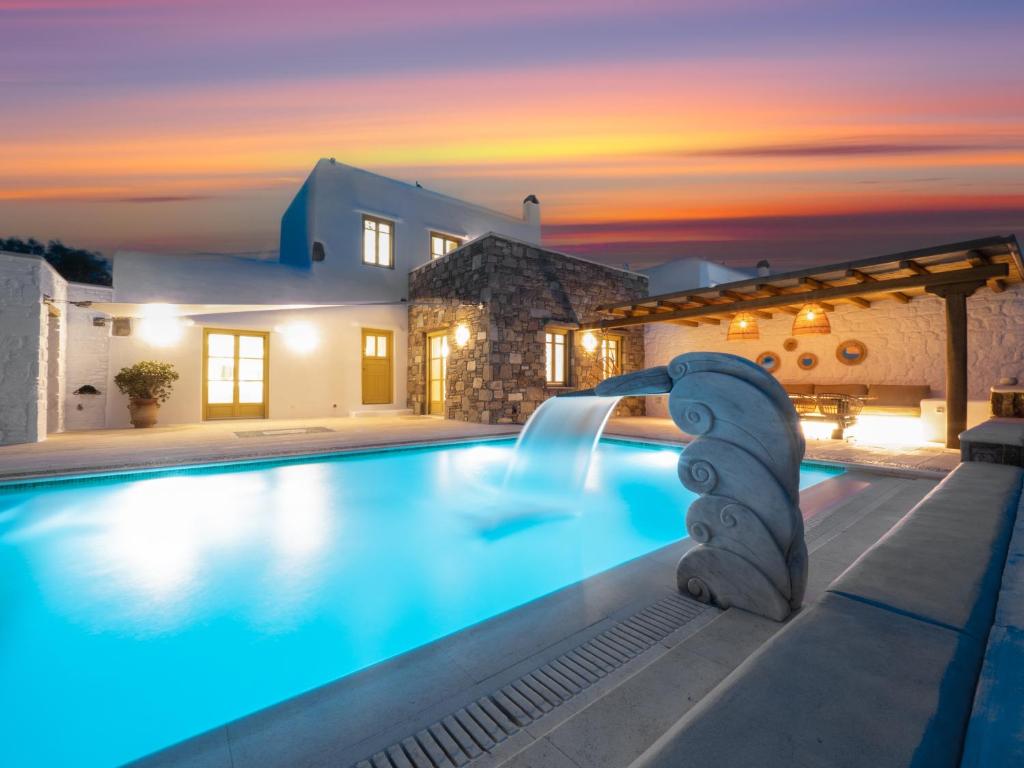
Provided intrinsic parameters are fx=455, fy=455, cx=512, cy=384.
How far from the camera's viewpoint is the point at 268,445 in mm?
6859

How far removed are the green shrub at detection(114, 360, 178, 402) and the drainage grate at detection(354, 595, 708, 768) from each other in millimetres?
10501

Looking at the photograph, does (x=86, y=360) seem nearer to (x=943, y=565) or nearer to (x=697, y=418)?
(x=697, y=418)

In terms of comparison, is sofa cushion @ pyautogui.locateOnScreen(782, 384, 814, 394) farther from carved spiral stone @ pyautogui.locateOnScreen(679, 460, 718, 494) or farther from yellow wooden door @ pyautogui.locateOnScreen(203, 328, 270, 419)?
yellow wooden door @ pyautogui.locateOnScreen(203, 328, 270, 419)

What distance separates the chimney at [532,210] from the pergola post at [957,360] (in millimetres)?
12077

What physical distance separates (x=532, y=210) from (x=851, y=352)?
36.1 feet

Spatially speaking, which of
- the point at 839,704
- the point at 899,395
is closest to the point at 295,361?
the point at 839,704

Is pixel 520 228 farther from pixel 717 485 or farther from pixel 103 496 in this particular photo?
pixel 717 485

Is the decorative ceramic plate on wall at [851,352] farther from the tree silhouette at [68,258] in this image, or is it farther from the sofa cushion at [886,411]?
the tree silhouette at [68,258]

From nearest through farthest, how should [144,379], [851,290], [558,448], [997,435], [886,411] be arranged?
[997,435] → [558,448] → [851,290] → [886,411] → [144,379]

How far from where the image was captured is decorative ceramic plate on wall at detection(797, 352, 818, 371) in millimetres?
10000

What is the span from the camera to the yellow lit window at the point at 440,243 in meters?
13.9

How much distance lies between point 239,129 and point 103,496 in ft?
22.4

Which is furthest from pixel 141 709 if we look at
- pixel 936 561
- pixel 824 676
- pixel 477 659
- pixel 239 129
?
pixel 239 129

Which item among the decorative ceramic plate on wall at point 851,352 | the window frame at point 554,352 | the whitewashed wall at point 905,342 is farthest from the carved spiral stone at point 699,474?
the decorative ceramic plate on wall at point 851,352
